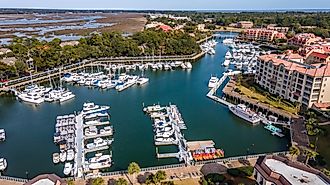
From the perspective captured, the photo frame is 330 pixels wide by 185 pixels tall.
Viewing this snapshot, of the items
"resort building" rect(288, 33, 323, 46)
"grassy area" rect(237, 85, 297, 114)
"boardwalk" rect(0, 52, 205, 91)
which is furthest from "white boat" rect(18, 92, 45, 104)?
"resort building" rect(288, 33, 323, 46)

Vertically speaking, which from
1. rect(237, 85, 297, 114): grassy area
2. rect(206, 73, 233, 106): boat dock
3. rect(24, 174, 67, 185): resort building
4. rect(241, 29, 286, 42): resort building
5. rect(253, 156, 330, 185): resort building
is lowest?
rect(206, 73, 233, 106): boat dock

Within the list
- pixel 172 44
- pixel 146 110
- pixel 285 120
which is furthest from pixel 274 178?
pixel 172 44

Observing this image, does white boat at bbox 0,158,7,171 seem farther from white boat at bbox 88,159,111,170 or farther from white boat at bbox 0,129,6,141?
white boat at bbox 88,159,111,170

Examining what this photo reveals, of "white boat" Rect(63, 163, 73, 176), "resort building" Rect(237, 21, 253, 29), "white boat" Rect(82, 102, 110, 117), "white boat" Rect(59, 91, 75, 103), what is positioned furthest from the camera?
"resort building" Rect(237, 21, 253, 29)

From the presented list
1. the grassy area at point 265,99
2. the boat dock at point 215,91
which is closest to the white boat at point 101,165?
the boat dock at point 215,91

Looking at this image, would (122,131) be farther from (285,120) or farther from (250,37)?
(250,37)

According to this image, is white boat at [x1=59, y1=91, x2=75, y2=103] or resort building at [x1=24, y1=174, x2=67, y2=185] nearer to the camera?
resort building at [x1=24, y1=174, x2=67, y2=185]

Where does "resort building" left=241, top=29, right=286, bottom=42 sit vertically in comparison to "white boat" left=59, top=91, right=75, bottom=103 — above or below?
above

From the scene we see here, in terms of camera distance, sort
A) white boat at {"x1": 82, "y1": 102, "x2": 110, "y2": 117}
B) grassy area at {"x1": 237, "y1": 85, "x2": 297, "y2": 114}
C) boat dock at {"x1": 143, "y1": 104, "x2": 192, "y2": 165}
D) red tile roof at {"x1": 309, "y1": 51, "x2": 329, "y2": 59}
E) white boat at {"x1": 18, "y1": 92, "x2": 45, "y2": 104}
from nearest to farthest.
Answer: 1. boat dock at {"x1": 143, "y1": 104, "x2": 192, "y2": 165}
2. grassy area at {"x1": 237, "y1": 85, "x2": 297, "y2": 114}
3. white boat at {"x1": 82, "y1": 102, "x2": 110, "y2": 117}
4. white boat at {"x1": 18, "y1": 92, "x2": 45, "y2": 104}
5. red tile roof at {"x1": 309, "y1": 51, "x2": 329, "y2": 59}
